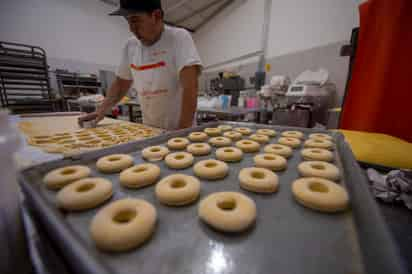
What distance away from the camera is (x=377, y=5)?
1231 mm

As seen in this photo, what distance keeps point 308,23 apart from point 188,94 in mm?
2879

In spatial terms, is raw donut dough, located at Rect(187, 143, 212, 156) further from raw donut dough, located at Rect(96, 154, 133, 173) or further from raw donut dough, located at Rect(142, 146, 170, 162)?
raw donut dough, located at Rect(96, 154, 133, 173)

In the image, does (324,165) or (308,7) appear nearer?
(324,165)

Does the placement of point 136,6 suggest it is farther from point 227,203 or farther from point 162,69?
point 227,203

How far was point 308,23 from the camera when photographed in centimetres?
288

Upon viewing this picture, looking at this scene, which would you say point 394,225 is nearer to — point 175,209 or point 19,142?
point 175,209

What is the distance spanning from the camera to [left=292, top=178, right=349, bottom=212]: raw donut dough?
48 centimetres

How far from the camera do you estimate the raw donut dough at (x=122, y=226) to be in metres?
0.37

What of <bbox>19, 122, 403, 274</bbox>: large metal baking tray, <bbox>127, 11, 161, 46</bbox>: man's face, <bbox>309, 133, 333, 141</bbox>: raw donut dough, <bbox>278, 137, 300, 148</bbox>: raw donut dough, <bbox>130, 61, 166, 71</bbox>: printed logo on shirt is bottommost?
<bbox>19, 122, 403, 274</bbox>: large metal baking tray

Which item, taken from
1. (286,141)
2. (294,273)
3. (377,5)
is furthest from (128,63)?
(377,5)

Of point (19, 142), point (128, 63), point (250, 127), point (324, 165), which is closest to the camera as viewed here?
point (19, 142)

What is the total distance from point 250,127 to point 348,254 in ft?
3.30

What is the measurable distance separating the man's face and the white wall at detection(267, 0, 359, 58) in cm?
264

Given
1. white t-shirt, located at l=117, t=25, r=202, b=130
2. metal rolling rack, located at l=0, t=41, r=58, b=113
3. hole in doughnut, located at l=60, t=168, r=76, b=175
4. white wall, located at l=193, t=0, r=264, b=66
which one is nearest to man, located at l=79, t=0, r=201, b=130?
white t-shirt, located at l=117, t=25, r=202, b=130
